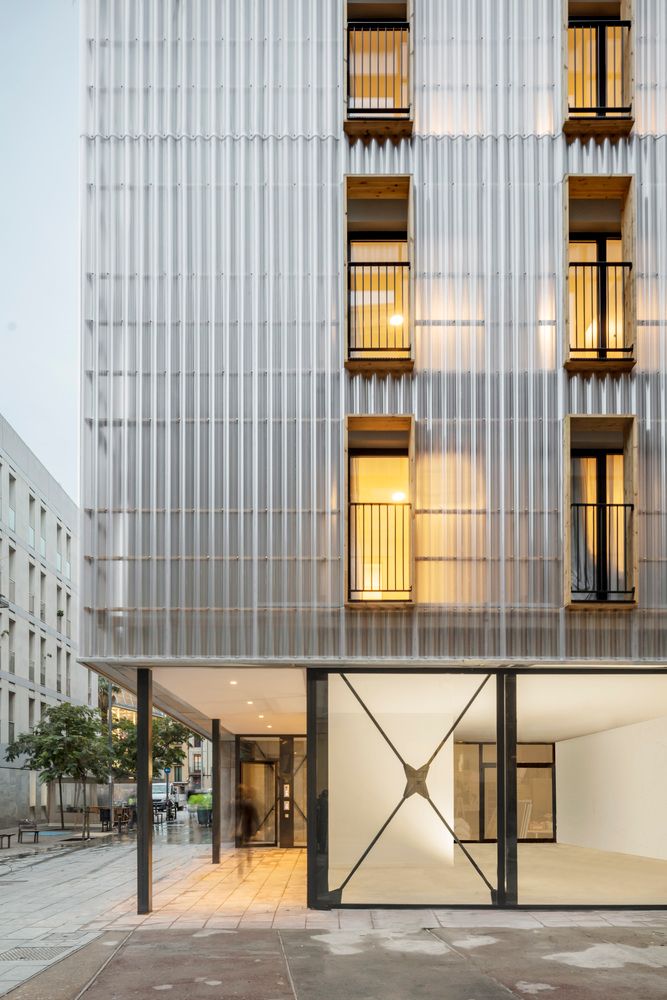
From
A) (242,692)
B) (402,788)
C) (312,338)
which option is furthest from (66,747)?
(312,338)

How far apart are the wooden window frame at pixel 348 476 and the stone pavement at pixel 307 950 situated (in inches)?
159

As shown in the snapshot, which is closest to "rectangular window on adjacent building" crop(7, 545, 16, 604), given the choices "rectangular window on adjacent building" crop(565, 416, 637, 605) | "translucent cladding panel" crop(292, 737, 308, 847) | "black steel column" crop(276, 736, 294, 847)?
"black steel column" crop(276, 736, 294, 847)

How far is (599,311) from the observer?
1478 cm

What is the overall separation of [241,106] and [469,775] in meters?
10.0

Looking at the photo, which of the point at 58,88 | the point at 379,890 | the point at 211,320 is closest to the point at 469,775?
the point at 379,890

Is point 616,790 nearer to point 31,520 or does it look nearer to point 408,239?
point 408,239

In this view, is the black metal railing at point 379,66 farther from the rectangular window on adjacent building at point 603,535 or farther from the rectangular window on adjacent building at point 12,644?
the rectangular window on adjacent building at point 12,644

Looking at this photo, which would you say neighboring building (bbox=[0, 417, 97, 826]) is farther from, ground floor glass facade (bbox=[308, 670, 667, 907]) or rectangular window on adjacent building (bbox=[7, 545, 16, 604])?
ground floor glass facade (bbox=[308, 670, 667, 907])

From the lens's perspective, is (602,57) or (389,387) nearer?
(389,387)

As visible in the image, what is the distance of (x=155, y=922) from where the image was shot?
13688 mm

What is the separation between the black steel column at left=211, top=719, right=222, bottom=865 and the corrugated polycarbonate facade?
1016 centimetres

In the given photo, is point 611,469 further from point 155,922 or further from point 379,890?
point 155,922

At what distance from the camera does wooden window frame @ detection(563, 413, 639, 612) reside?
13.9 meters

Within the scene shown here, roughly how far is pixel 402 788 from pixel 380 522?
3.72 m
